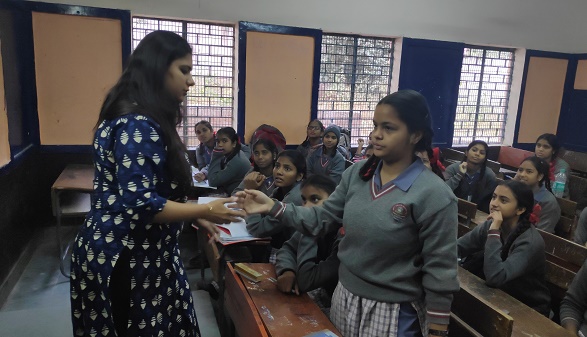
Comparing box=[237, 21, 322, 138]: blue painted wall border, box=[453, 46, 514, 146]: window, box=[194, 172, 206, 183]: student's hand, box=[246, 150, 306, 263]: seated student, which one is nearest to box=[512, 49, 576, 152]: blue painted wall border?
box=[453, 46, 514, 146]: window

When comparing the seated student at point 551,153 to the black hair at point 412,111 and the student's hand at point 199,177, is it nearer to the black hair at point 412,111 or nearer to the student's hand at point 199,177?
the student's hand at point 199,177

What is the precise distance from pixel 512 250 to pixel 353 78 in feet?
13.4

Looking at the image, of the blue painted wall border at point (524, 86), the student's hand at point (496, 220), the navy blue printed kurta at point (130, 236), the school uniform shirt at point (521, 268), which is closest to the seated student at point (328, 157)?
the student's hand at point (496, 220)

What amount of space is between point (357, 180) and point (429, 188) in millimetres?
258

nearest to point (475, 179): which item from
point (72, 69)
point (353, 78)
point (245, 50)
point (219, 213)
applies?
point (353, 78)

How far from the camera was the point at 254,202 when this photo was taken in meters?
1.54

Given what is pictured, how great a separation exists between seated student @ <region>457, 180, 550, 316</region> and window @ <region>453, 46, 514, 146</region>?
14.9ft

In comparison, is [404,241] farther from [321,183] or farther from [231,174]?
[231,174]

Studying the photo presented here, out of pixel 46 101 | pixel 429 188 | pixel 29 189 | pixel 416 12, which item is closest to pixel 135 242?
pixel 429 188

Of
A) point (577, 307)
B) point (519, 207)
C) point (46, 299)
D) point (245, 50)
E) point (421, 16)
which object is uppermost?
point (421, 16)

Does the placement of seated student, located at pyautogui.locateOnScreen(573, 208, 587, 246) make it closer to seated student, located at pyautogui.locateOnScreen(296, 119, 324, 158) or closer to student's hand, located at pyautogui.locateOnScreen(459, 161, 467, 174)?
student's hand, located at pyautogui.locateOnScreen(459, 161, 467, 174)

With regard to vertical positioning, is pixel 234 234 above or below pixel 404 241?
below

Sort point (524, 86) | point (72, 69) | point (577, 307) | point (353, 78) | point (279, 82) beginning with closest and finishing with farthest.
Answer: point (577, 307) < point (72, 69) < point (279, 82) < point (353, 78) < point (524, 86)

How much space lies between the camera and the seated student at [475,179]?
3973mm
